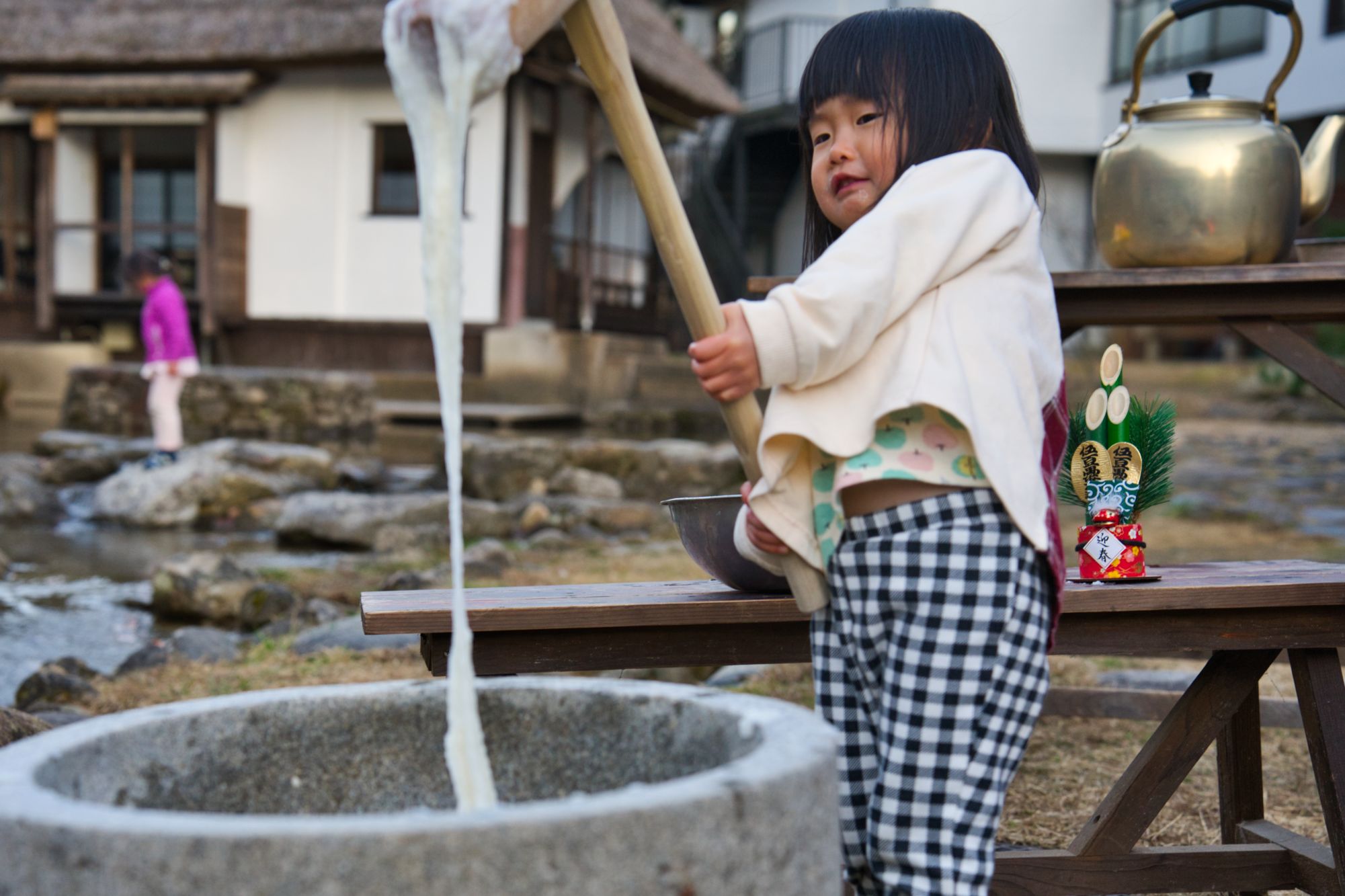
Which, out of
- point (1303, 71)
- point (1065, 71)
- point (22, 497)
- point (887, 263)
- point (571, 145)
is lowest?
point (22, 497)

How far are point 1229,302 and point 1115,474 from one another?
1.80 ft

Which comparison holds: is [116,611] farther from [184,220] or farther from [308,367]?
[184,220]

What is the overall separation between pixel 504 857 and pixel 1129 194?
2215 mm

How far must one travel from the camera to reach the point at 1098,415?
2316 mm

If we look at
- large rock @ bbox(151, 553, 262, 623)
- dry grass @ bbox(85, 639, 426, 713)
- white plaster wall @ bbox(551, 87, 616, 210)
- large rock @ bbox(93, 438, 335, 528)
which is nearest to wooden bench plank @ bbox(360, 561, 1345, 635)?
dry grass @ bbox(85, 639, 426, 713)

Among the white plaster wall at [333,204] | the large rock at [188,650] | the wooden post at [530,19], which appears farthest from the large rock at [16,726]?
the white plaster wall at [333,204]

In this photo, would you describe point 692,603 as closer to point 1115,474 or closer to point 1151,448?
point 1115,474

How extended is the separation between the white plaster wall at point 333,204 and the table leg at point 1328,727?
40.1ft

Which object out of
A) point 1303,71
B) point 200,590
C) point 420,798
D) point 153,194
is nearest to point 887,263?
point 420,798

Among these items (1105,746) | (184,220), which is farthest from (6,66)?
(1105,746)

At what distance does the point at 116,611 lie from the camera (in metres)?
5.49

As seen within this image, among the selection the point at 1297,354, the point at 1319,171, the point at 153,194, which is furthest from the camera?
the point at 153,194

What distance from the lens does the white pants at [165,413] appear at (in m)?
9.16

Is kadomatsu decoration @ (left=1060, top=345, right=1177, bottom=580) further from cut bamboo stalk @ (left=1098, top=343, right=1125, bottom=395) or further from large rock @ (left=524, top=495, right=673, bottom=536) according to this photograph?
large rock @ (left=524, top=495, right=673, bottom=536)
